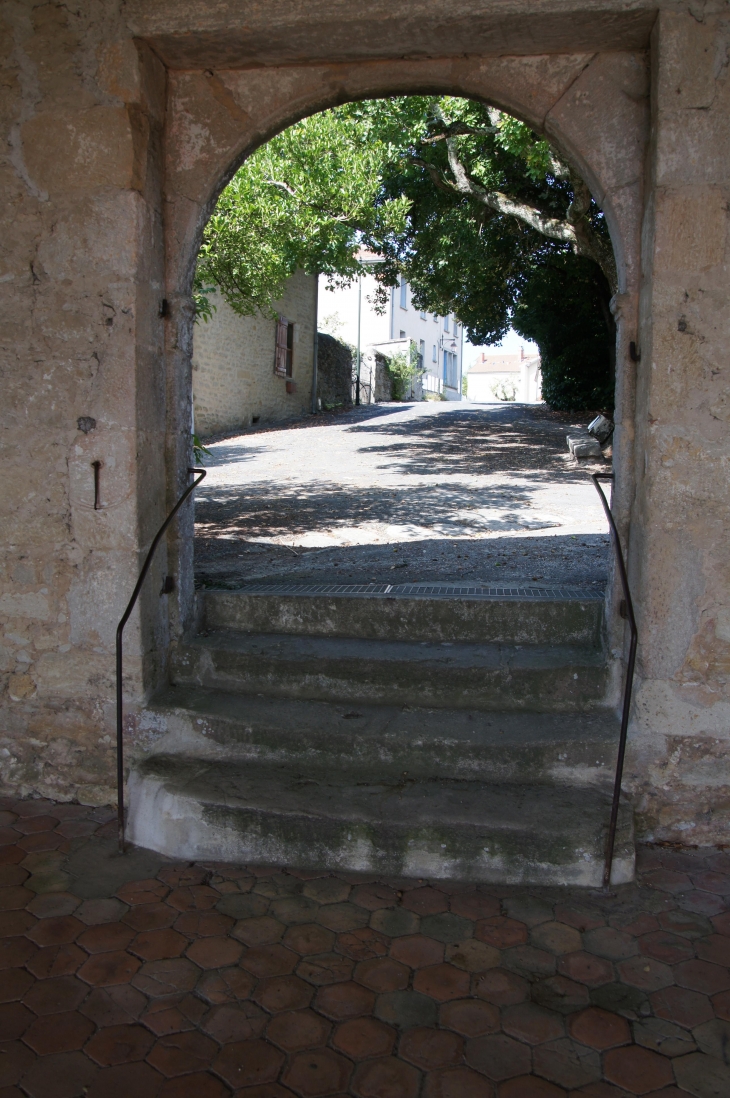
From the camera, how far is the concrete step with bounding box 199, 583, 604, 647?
353 cm

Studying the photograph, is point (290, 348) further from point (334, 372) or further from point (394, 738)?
point (394, 738)

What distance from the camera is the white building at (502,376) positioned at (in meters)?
60.7

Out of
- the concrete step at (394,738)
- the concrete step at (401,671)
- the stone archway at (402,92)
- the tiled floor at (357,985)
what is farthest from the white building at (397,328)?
the tiled floor at (357,985)

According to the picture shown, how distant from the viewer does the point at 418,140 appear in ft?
35.1

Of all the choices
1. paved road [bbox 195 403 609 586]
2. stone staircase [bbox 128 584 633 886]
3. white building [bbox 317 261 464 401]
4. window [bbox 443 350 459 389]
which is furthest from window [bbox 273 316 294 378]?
window [bbox 443 350 459 389]

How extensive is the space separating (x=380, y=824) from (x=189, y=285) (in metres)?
2.39

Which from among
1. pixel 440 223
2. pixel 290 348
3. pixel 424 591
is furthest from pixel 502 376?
pixel 424 591

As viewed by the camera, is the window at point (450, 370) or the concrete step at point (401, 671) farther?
the window at point (450, 370)

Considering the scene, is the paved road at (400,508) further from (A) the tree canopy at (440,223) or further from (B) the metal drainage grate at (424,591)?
(A) the tree canopy at (440,223)

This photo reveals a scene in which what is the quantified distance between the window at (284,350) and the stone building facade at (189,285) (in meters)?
15.0

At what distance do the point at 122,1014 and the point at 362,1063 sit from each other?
26.3 inches

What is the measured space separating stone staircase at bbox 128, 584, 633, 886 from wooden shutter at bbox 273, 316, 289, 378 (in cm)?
1513

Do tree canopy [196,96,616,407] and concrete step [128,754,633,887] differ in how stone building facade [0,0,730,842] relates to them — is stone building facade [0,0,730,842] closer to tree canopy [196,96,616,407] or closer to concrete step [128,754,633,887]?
concrete step [128,754,633,887]

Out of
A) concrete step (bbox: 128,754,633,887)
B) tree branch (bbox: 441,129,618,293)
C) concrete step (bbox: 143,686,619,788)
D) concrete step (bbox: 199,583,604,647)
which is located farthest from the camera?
tree branch (bbox: 441,129,618,293)
